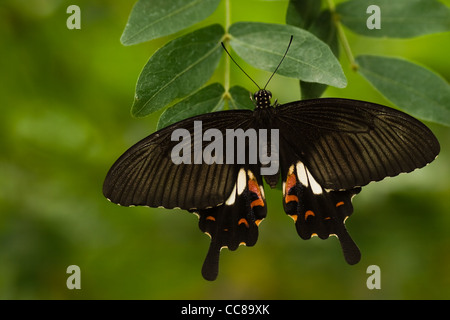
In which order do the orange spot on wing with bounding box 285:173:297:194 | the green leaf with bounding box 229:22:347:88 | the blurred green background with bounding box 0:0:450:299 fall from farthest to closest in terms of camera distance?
the blurred green background with bounding box 0:0:450:299 < the orange spot on wing with bounding box 285:173:297:194 < the green leaf with bounding box 229:22:347:88

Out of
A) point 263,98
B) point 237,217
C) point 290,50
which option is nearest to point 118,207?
point 237,217

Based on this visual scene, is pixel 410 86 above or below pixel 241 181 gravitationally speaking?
above

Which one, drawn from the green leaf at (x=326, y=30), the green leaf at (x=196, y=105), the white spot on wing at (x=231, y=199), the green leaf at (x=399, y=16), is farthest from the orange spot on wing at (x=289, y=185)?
the green leaf at (x=399, y=16)

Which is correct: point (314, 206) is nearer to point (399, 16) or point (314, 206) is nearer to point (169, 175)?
point (169, 175)

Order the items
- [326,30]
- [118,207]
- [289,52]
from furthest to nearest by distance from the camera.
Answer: [118,207], [326,30], [289,52]

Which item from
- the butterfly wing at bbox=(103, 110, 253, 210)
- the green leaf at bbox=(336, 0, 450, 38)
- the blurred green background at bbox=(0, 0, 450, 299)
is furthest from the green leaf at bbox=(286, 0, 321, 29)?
the blurred green background at bbox=(0, 0, 450, 299)

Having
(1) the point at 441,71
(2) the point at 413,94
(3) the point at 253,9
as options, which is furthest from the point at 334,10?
(1) the point at 441,71

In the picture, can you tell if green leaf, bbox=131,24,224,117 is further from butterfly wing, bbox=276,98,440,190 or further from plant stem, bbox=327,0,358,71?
plant stem, bbox=327,0,358,71

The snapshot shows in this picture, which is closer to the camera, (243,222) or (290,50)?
(290,50)
